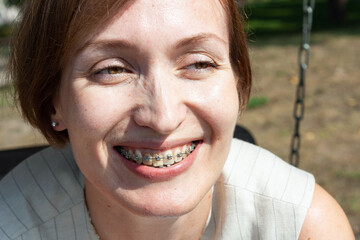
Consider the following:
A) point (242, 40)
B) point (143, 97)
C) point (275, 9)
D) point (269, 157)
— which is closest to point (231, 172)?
point (269, 157)

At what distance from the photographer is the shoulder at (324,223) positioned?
158 centimetres

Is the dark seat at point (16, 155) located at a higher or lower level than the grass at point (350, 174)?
higher

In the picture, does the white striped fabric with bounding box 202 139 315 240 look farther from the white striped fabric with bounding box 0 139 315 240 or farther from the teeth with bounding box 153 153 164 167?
the teeth with bounding box 153 153 164 167

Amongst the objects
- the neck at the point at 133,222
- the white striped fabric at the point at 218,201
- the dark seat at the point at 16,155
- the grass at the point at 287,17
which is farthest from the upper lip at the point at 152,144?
the grass at the point at 287,17

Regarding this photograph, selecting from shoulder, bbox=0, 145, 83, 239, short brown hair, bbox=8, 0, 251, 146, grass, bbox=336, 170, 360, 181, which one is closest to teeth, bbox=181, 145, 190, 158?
short brown hair, bbox=8, 0, 251, 146

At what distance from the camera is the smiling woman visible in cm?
121

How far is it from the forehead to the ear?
0.34 meters

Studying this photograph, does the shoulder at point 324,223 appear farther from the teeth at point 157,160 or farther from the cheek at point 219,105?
the teeth at point 157,160

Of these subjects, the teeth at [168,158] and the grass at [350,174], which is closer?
the teeth at [168,158]

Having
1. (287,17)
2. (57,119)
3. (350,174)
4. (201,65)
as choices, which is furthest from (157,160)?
(287,17)

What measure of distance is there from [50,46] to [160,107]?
36cm

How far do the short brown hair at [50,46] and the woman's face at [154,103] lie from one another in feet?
0.11

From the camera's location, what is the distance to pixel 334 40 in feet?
26.1

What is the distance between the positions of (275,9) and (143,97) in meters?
11.4
